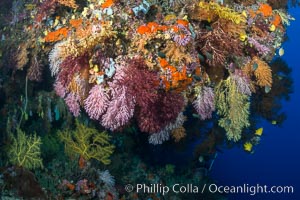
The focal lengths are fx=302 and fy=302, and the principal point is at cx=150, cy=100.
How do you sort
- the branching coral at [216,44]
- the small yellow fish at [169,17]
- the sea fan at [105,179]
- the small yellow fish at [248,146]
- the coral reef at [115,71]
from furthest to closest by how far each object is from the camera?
the small yellow fish at [248,146] → the sea fan at [105,179] → the branching coral at [216,44] → the small yellow fish at [169,17] → the coral reef at [115,71]

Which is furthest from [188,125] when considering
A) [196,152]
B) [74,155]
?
[74,155]

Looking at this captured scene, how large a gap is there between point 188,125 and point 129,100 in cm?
533

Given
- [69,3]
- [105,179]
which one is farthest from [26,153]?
[69,3]

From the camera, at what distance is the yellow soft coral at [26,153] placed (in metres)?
5.71

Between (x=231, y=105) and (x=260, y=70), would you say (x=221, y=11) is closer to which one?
(x=260, y=70)

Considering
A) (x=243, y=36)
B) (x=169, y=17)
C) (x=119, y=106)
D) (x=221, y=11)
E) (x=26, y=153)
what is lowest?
(x=26, y=153)

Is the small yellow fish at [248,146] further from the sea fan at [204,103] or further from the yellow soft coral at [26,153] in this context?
the yellow soft coral at [26,153]

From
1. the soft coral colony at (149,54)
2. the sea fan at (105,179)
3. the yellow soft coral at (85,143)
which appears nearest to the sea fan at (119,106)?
the soft coral colony at (149,54)

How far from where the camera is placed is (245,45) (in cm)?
494

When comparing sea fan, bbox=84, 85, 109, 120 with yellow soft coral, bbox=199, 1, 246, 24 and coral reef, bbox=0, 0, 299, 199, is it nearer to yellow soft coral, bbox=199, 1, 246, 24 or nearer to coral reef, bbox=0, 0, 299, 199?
coral reef, bbox=0, 0, 299, 199

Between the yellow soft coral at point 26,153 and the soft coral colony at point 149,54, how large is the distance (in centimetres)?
146

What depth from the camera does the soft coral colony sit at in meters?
4.19

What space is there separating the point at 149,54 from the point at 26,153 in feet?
10.6

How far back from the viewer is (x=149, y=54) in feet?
14.1
